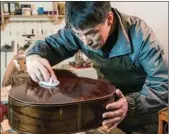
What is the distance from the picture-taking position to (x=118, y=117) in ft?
1.64

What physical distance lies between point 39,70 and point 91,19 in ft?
0.60

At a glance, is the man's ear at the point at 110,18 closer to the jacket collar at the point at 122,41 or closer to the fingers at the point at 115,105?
the jacket collar at the point at 122,41

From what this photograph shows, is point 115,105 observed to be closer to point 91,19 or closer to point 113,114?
point 113,114

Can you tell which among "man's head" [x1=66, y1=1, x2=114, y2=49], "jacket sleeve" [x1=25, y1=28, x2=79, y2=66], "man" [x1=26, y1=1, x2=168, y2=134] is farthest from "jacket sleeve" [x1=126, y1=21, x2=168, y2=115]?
"jacket sleeve" [x1=25, y1=28, x2=79, y2=66]

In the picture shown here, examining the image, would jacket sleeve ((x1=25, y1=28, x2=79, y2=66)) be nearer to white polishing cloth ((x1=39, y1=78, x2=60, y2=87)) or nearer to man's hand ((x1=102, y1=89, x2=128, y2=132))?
white polishing cloth ((x1=39, y1=78, x2=60, y2=87))

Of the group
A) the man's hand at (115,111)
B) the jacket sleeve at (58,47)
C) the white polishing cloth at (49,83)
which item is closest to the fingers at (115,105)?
the man's hand at (115,111)

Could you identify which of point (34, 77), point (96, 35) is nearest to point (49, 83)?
point (34, 77)

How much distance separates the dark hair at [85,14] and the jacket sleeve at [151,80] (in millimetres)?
133

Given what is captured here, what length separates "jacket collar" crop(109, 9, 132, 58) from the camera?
64 cm

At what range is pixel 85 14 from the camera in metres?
0.54

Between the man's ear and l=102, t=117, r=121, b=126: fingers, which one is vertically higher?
the man's ear

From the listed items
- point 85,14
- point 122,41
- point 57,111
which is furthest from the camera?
point 122,41

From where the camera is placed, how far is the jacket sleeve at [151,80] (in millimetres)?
569

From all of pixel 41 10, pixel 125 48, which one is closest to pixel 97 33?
pixel 125 48
